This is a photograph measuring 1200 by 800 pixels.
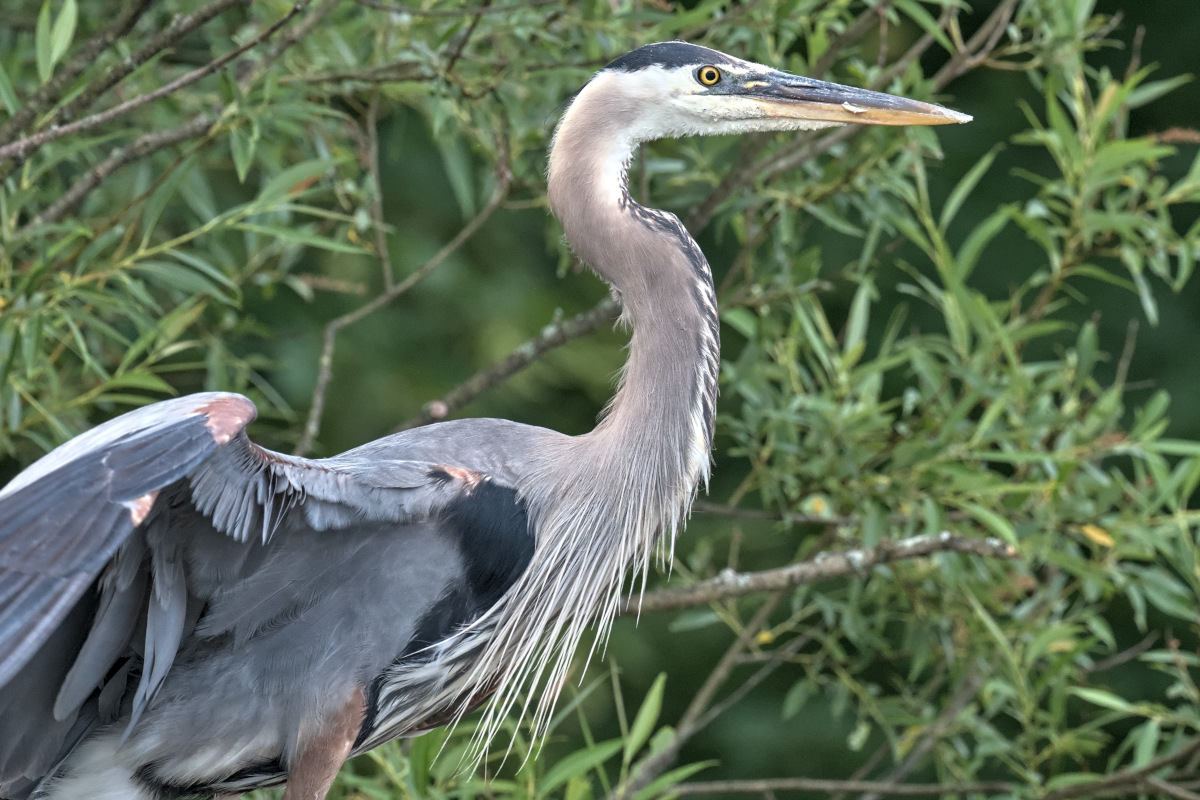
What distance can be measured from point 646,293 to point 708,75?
0.38 metres

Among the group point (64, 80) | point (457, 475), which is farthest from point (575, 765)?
point (64, 80)

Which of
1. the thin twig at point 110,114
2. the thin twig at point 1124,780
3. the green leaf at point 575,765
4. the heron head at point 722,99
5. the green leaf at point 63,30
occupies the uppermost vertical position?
the green leaf at point 63,30

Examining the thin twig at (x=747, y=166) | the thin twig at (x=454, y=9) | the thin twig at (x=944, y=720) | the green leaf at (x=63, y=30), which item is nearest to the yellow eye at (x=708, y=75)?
the thin twig at (x=454, y=9)

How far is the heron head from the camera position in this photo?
7.48 feet

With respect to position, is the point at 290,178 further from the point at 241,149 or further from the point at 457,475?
the point at 457,475

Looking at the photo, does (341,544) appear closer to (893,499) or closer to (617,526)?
(617,526)

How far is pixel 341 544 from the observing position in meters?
2.10

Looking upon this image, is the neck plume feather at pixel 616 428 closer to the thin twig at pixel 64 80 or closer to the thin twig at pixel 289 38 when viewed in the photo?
the thin twig at pixel 289 38

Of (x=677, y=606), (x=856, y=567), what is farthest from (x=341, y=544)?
(x=856, y=567)

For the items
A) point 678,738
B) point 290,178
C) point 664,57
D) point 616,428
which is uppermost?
point 664,57

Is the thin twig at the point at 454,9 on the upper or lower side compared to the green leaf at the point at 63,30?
lower

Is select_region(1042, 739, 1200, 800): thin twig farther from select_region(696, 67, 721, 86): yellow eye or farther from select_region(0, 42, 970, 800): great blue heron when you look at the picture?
select_region(696, 67, 721, 86): yellow eye

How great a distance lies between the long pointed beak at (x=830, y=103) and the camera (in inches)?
90.4

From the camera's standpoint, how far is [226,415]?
1.84 meters
